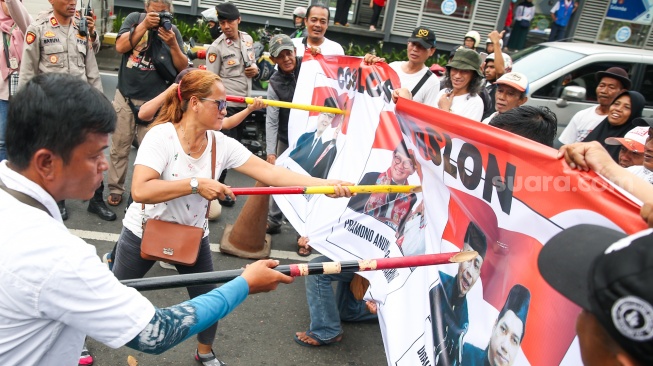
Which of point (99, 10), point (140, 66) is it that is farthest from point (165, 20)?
point (99, 10)

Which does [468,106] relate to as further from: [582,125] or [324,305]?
[324,305]

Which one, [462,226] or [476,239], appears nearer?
[476,239]

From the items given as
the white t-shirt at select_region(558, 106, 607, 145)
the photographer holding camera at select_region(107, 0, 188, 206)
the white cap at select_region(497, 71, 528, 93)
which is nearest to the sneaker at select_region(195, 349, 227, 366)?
the photographer holding camera at select_region(107, 0, 188, 206)

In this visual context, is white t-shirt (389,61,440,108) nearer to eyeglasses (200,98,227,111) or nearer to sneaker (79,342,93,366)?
eyeglasses (200,98,227,111)

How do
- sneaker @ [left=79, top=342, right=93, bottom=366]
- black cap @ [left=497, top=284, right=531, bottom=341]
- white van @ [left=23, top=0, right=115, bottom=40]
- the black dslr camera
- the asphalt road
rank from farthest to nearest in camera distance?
white van @ [left=23, top=0, right=115, bottom=40] → the black dslr camera → the asphalt road → sneaker @ [left=79, top=342, right=93, bottom=366] → black cap @ [left=497, top=284, right=531, bottom=341]

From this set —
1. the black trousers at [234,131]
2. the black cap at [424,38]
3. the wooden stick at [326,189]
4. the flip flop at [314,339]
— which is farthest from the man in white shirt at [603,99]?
the black trousers at [234,131]

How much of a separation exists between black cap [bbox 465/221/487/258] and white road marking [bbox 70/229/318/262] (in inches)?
105

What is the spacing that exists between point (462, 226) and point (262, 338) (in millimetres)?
1838

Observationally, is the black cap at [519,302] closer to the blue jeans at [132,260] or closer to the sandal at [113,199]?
the blue jeans at [132,260]

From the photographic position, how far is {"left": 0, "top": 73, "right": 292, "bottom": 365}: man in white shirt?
133 centimetres

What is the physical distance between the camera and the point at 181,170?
2.86 m

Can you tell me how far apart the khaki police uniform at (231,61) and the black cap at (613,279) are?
15.8 ft

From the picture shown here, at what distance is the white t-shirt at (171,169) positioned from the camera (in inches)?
109

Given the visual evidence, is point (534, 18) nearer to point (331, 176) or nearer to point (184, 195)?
point (331, 176)
